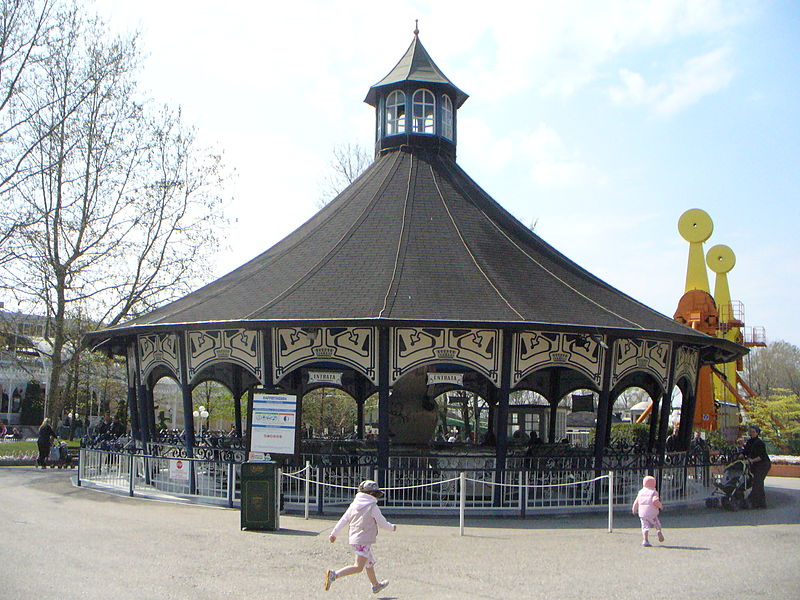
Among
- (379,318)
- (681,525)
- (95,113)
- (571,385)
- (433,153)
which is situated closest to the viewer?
(681,525)

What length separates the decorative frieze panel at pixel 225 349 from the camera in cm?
1738

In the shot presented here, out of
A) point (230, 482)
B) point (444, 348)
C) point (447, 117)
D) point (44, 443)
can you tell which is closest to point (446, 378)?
point (444, 348)

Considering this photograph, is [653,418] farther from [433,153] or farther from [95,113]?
[95,113]

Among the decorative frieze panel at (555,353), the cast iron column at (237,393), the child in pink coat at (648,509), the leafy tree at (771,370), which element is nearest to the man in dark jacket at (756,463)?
the decorative frieze panel at (555,353)

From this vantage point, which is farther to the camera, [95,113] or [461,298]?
[95,113]

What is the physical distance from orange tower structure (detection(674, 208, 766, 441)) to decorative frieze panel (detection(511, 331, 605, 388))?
74.2ft

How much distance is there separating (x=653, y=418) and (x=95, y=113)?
22.7 meters

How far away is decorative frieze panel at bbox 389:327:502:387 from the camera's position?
53.9ft

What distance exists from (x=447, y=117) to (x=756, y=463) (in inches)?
499

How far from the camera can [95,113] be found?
30859 mm

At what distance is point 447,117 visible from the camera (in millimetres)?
24109

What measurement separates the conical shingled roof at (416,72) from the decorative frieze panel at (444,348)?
32.4 feet

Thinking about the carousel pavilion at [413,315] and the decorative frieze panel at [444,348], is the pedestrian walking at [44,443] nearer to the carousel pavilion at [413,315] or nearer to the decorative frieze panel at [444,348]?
the carousel pavilion at [413,315]

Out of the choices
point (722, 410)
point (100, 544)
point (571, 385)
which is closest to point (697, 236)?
point (722, 410)
